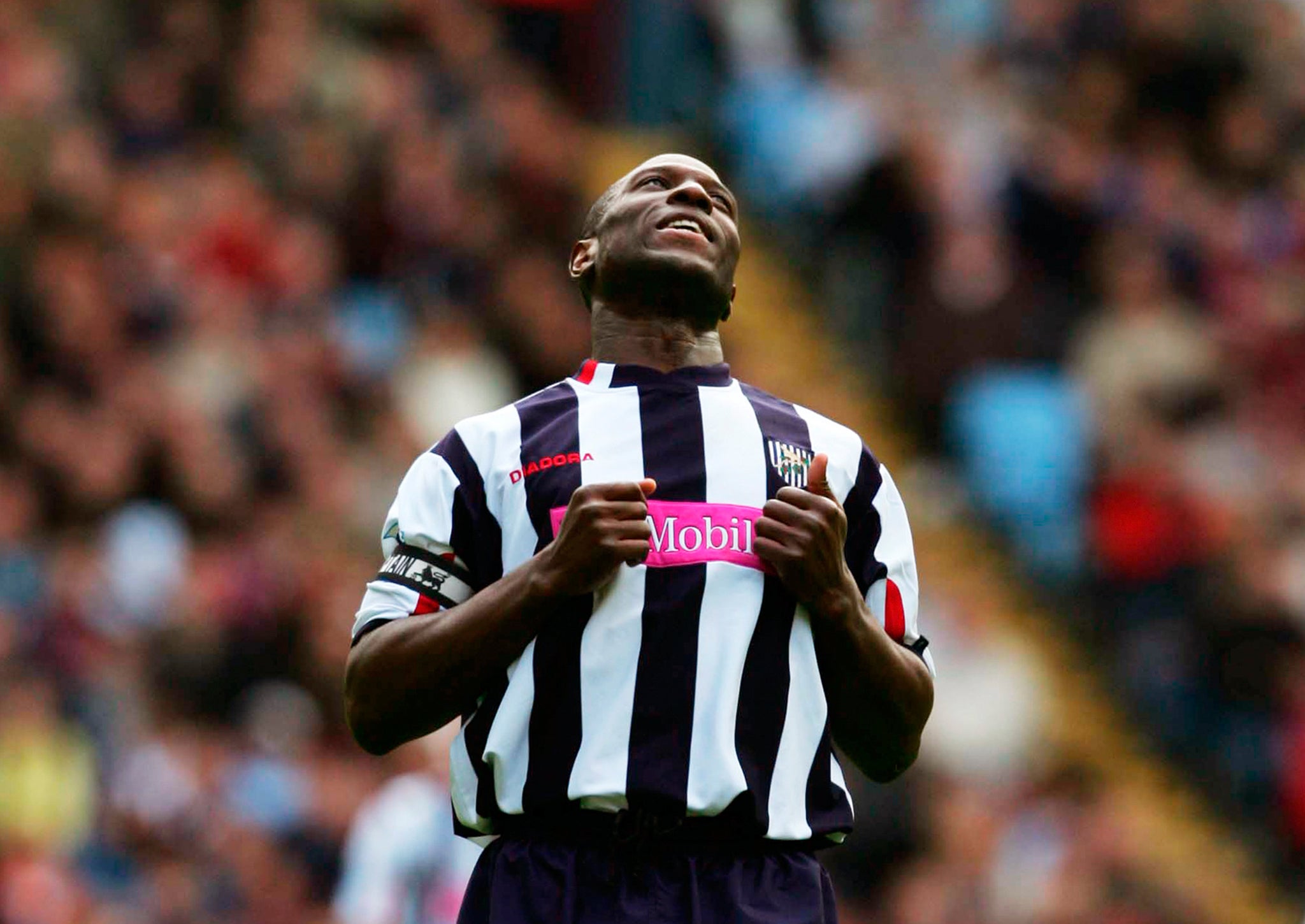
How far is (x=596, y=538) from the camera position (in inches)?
150

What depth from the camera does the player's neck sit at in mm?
4285

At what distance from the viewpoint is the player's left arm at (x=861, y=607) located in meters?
3.93

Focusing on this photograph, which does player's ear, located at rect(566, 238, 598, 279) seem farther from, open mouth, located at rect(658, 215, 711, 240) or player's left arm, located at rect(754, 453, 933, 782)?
player's left arm, located at rect(754, 453, 933, 782)

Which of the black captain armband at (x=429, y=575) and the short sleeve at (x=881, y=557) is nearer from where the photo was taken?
the black captain armband at (x=429, y=575)

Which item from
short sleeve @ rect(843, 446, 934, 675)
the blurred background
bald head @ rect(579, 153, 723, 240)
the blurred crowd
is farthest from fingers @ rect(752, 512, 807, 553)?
the blurred crowd

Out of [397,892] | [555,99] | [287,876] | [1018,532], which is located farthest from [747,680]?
[555,99]

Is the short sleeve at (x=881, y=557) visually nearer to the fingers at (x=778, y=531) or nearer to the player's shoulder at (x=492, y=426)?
the fingers at (x=778, y=531)

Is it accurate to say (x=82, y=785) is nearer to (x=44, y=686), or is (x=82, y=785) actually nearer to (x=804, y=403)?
(x=44, y=686)

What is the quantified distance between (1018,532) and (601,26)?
4282 mm

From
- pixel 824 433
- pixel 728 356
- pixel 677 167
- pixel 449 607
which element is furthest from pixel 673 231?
pixel 728 356

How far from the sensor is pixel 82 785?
9.49 metres

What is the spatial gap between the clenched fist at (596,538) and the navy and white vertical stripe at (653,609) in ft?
0.38

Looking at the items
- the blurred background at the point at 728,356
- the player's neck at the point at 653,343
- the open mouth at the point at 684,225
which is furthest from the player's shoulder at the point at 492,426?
the blurred background at the point at 728,356

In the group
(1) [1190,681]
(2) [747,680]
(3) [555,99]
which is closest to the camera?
(2) [747,680]
